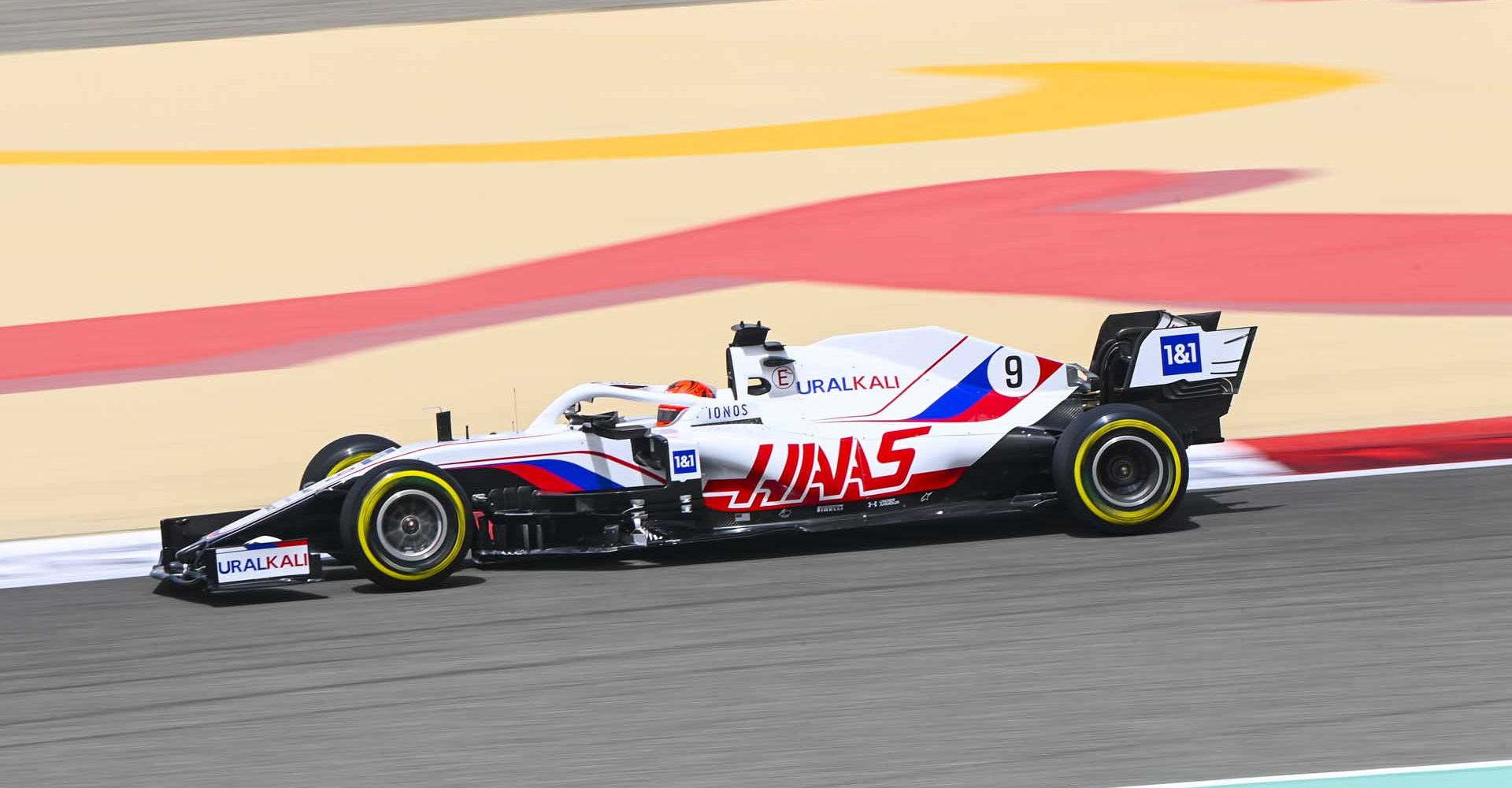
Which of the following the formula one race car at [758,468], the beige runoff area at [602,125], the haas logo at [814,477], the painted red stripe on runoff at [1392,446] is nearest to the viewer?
the formula one race car at [758,468]

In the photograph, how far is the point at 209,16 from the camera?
2519cm

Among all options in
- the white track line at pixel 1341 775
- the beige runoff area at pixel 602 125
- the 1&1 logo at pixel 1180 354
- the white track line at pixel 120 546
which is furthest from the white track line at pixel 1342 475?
the beige runoff area at pixel 602 125

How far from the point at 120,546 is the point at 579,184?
973 cm

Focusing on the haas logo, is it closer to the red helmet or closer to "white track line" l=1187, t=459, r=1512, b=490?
the red helmet

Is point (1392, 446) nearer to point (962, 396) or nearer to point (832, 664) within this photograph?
point (962, 396)

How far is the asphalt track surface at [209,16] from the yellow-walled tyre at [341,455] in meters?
16.4

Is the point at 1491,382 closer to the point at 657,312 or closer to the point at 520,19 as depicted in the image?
the point at 657,312

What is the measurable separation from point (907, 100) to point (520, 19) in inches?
248

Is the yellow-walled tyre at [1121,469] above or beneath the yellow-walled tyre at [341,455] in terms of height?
beneath

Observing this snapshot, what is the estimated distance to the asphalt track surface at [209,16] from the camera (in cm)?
2445

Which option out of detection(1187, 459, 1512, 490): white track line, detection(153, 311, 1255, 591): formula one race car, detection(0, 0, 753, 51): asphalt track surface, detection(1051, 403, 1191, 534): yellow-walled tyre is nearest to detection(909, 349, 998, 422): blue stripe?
detection(153, 311, 1255, 591): formula one race car

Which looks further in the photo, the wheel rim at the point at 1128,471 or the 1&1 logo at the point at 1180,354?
the 1&1 logo at the point at 1180,354

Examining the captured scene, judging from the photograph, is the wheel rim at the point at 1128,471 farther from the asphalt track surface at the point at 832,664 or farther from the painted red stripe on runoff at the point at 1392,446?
the painted red stripe on runoff at the point at 1392,446

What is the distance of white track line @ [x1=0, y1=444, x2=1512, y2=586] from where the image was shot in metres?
9.09
